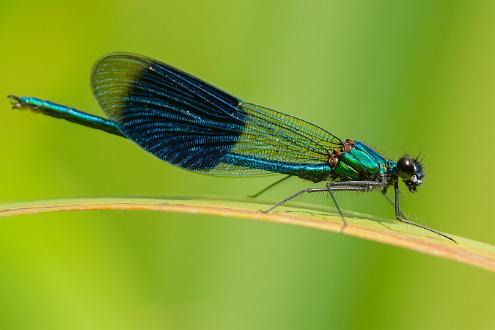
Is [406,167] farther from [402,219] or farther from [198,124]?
[198,124]

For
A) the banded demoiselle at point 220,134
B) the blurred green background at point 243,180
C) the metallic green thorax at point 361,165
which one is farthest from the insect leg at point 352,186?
the blurred green background at point 243,180

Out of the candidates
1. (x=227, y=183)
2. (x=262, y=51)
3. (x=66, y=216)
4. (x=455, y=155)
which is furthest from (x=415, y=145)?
(x=66, y=216)

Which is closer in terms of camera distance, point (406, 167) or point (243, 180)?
point (243, 180)

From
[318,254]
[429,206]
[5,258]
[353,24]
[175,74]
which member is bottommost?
[5,258]

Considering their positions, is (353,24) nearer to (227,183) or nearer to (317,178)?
(227,183)

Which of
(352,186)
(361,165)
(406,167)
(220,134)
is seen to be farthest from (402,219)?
(220,134)

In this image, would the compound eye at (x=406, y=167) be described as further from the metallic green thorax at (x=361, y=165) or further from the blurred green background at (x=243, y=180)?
the blurred green background at (x=243, y=180)
